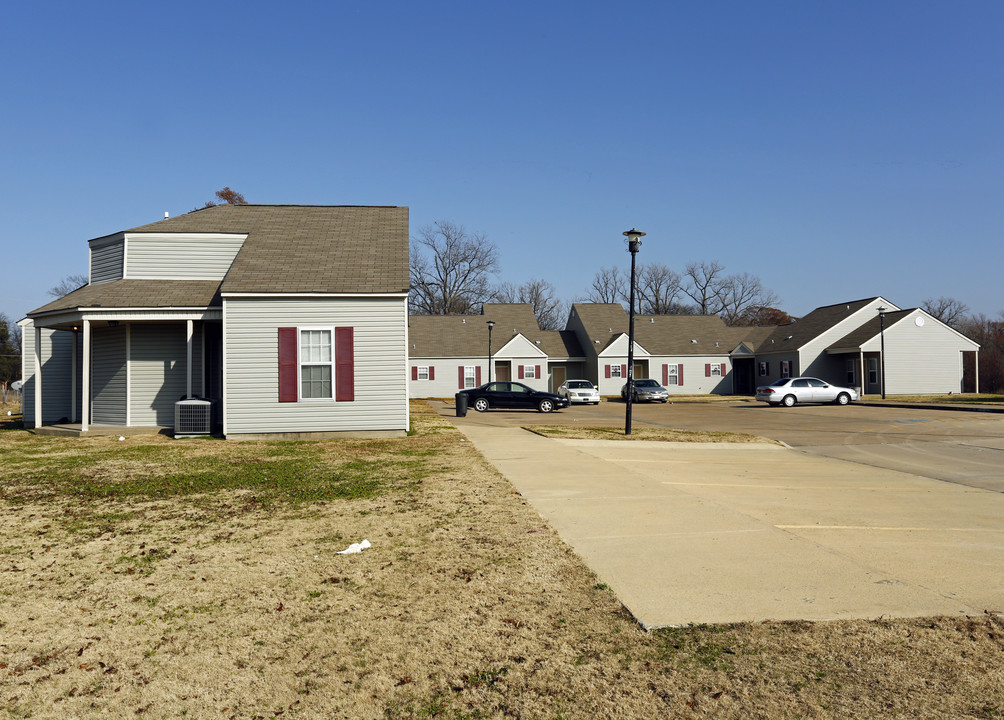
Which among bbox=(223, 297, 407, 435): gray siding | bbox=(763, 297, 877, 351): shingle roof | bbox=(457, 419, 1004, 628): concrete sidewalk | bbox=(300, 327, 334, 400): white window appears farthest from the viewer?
bbox=(763, 297, 877, 351): shingle roof

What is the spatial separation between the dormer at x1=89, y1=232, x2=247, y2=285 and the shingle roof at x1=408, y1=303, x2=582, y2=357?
26.9m

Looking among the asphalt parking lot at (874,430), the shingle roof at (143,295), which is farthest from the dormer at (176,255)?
the asphalt parking lot at (874,430)

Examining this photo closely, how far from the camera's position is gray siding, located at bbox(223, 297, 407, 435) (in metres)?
17.5

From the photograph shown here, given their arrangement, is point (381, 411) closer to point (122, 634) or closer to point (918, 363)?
point (122, 634)

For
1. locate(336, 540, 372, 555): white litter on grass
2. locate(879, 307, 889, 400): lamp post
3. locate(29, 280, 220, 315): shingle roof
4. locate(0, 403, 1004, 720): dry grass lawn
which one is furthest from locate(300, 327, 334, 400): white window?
locate(879, 307, 889, 400): lamp post

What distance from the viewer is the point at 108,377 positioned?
Result: 19781 millimetres

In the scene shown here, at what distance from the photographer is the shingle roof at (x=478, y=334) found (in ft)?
160

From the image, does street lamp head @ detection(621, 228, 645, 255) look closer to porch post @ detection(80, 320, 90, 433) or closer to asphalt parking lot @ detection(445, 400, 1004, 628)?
asphalt parking lot @ detection(445, 400, 1004, 628)

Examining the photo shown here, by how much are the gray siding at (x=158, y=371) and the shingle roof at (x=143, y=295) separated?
0.87m

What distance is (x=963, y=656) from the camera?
162 inches

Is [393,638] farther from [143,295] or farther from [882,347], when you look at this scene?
[882,347]

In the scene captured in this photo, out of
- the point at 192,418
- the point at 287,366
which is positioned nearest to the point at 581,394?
the point at 287,366

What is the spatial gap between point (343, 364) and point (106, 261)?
9.50 m

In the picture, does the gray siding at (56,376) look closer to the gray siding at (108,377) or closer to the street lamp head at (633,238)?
the gray siding at (108,377)
